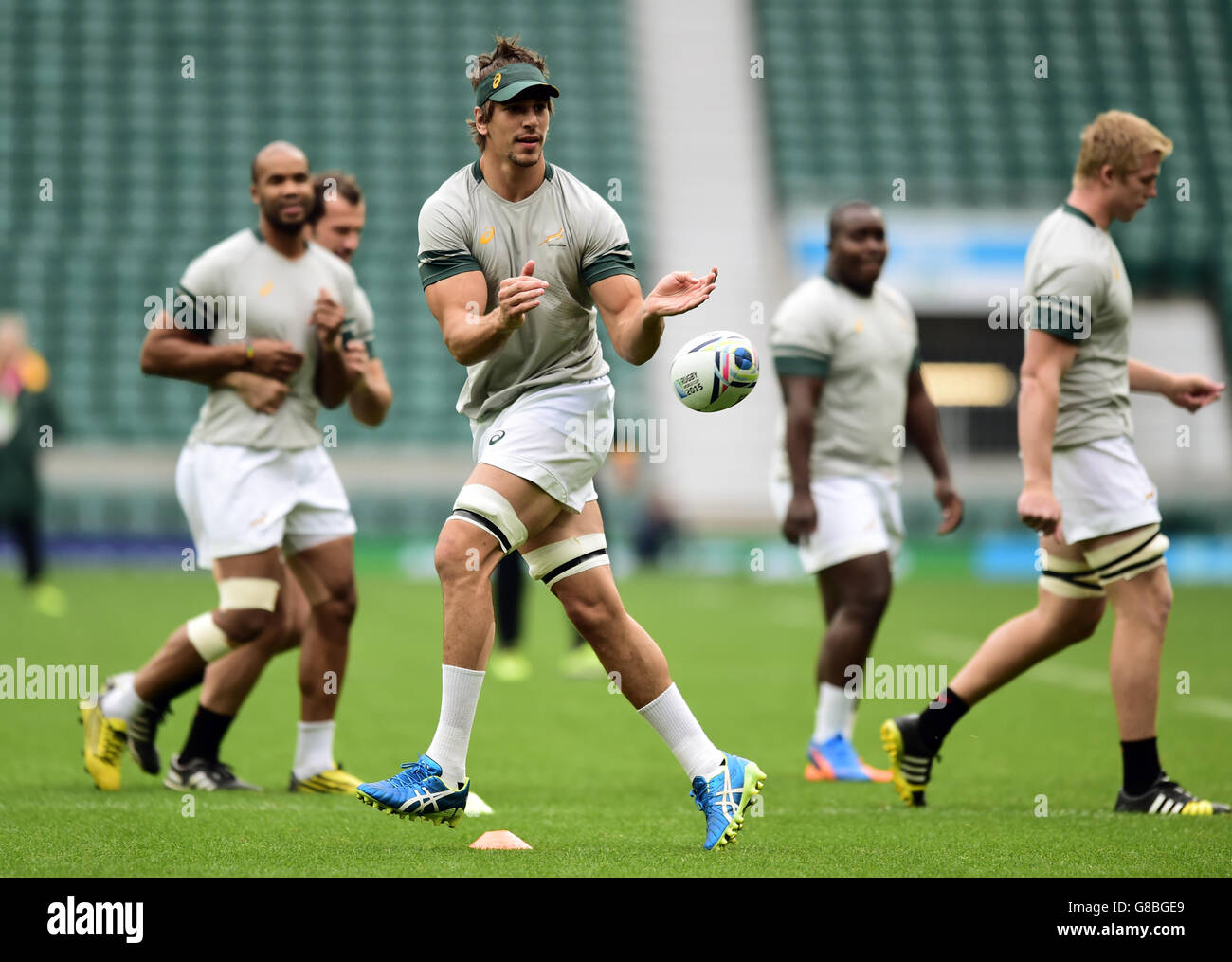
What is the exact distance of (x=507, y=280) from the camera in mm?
4355

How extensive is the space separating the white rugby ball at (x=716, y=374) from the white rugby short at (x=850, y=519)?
222 centimetres

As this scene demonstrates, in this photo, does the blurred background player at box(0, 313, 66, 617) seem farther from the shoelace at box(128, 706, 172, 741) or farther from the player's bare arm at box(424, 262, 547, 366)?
the player's bare arm at box(424, 262, 547, 366)

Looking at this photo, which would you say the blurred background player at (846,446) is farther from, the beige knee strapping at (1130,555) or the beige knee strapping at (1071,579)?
the beige knee strapping at (1130,555)

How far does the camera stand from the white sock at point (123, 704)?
6.20 metres

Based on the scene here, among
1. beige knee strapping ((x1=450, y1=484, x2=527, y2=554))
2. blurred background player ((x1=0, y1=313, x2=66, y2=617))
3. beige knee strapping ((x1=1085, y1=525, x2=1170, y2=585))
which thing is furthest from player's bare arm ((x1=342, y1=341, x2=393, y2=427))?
blurred background player ((x1=0, y1=313, x2=66, y2=617))

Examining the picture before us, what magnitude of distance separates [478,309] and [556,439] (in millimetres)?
472

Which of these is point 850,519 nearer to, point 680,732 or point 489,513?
point 680,732

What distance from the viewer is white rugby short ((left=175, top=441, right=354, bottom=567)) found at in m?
6.04

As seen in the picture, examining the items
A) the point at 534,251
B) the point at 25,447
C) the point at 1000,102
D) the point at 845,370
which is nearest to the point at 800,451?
the point at 845,370

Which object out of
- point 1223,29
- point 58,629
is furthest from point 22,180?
point 1223,29

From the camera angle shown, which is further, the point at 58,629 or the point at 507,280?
the point at 58,629

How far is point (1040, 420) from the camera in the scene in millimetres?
5664

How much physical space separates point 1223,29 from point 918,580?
16963mm
